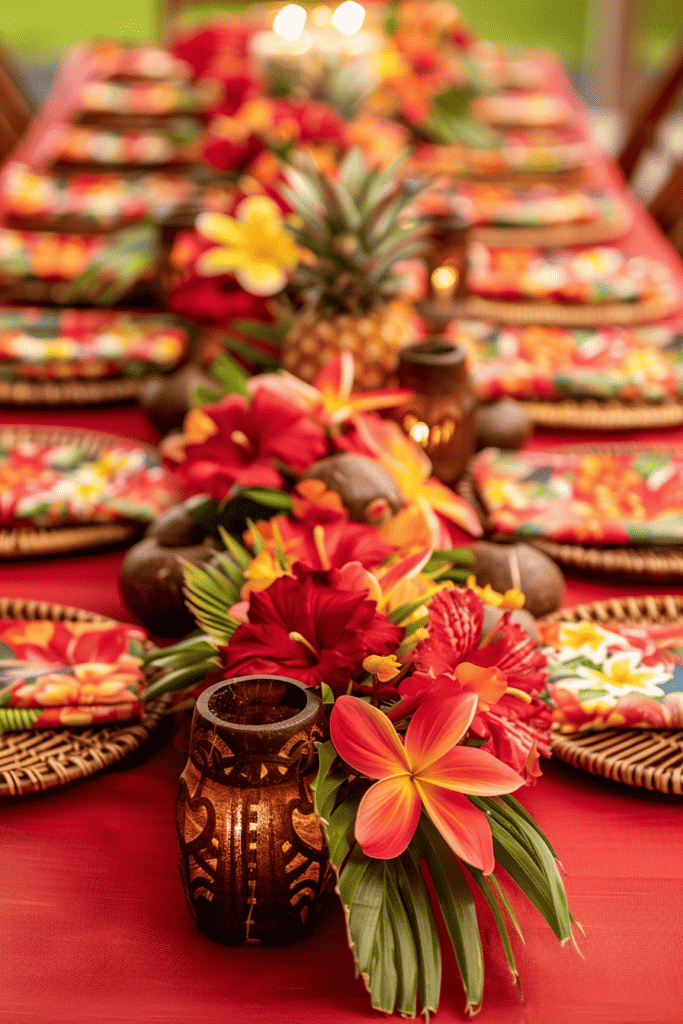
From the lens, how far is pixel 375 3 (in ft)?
8.99

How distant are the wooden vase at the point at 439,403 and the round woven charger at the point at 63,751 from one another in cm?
39

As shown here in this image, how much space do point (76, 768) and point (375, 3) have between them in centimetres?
253

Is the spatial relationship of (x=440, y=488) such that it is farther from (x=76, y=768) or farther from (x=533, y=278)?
(x=533, y=278)

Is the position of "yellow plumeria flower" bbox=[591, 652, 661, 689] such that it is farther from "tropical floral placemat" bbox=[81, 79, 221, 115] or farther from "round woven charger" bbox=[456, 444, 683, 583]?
"tropical floral placemat" bbox=[81, 79, 221, 115]

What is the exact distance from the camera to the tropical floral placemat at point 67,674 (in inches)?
28.2

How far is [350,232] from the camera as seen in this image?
1.07 m

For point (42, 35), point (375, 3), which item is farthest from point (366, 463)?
point (42, 35)

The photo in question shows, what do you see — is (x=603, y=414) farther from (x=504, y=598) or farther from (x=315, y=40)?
(x=315, y=40)

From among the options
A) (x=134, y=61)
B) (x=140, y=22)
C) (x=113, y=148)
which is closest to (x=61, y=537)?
(x=113, y=148)

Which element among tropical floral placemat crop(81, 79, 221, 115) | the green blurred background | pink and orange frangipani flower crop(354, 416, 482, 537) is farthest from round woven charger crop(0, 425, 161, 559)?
the green blurred background

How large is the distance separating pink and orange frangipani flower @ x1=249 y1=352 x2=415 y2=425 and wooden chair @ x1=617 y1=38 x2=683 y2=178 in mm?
2035

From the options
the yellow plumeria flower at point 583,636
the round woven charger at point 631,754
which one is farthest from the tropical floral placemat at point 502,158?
the round woven charger at point 631,754

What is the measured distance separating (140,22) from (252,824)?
868cm

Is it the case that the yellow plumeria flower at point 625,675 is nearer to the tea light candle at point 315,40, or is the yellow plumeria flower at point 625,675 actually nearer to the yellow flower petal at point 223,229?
the yellow flower petal at point 223,229
